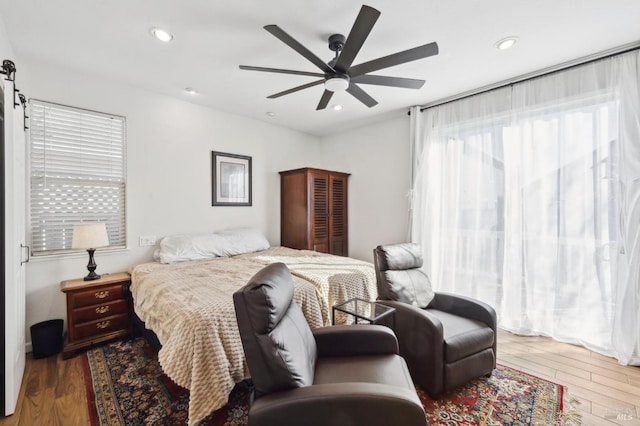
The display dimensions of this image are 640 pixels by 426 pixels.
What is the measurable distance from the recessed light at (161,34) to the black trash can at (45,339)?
2.71 metres

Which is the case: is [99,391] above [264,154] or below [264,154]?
below

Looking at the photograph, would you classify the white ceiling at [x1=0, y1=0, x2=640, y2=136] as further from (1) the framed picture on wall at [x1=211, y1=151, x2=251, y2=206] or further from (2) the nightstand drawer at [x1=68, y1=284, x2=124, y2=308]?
(2) the nightstand drawer at [x1=68, y1=284, x2=124, y2=308]

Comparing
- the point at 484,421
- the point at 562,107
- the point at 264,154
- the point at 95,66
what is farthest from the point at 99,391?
the point at 562,107

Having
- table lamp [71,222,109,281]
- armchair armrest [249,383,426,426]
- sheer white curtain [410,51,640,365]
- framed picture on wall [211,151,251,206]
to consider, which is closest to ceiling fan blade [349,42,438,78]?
sheer white curtain [410,51,640,365]

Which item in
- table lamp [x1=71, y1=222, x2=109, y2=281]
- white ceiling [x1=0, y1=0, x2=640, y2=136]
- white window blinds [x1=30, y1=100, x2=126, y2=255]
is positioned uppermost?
white ceiling [x1=0, y1=0, x2=640, y2=136]

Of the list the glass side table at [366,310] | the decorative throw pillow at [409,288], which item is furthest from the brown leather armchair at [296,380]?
the decorative throw pillow at [409,288]

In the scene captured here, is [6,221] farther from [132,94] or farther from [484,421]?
[484,421]

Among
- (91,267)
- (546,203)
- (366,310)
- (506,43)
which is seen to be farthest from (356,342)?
(91,267)

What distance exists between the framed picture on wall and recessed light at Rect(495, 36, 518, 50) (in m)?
3.30

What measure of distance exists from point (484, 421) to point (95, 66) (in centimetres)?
434

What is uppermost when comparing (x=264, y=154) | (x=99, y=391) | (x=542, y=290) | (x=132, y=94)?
(x=132, y=94)

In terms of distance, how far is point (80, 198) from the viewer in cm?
295

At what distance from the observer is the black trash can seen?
8.25ft

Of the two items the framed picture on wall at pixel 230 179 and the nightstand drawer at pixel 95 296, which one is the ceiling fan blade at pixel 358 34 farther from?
the nightstand drawer at pixel 95 296
